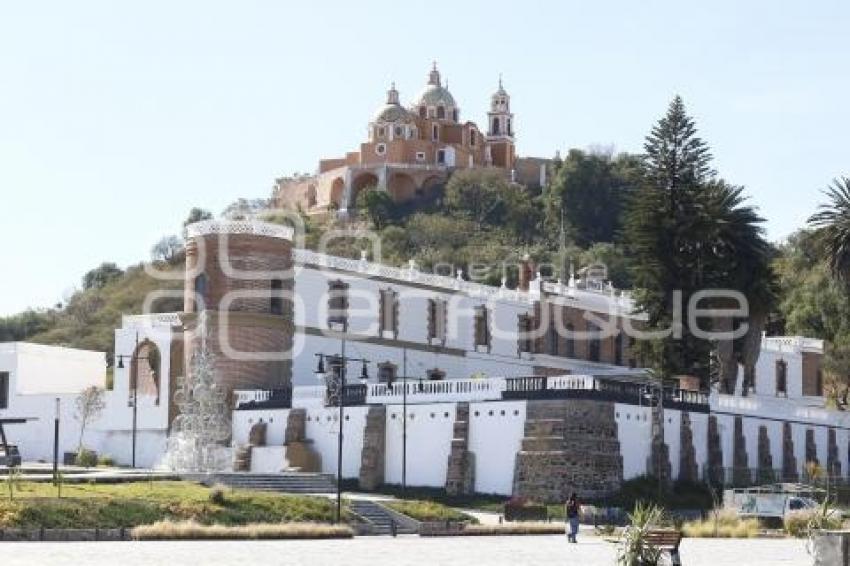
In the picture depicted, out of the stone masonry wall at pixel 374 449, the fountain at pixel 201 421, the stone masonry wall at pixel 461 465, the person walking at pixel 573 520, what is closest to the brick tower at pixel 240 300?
the fountain at pixel 201 421

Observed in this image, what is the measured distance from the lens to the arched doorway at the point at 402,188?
125 metres

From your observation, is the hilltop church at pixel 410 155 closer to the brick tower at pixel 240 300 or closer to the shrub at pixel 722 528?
the brick tower at pixel 240 300

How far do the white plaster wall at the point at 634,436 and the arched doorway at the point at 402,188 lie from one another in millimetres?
74928

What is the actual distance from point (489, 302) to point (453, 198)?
56.2 m

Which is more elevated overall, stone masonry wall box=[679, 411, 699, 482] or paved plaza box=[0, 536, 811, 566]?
stone masonry wall box=[679, 411, 699, 482]

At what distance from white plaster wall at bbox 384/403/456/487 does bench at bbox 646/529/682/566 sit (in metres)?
25.1

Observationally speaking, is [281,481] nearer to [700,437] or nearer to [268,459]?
[268,459]

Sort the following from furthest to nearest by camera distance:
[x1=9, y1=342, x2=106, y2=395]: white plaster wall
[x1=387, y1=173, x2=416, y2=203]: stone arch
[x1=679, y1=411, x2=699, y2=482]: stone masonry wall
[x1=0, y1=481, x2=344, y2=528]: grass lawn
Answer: [x1=387, y1=173, x2=416, y2=203]: stone arch → [x1=9, y1=342, x2=106, y2=395]: white plaster wall → [x1=679, y1=411, x2=699, y2=482]: stone masonry wall → [x1=0, y1=481, x2=344, y2=528]: grass lawn

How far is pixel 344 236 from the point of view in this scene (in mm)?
116938

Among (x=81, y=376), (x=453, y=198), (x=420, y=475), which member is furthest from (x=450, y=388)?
(x=453, y=198)

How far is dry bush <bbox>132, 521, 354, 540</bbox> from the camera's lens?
34.9 m

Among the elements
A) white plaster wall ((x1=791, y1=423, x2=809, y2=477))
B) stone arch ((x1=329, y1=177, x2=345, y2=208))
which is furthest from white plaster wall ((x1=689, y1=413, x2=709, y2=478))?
stone arch ((x1=329, y1=177, x2=345, y2=208))

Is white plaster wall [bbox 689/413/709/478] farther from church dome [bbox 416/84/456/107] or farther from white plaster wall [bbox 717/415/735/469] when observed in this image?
church dome [bbox 416/84/456/107]

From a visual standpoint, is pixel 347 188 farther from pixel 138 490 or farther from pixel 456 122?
pixel 138 490
